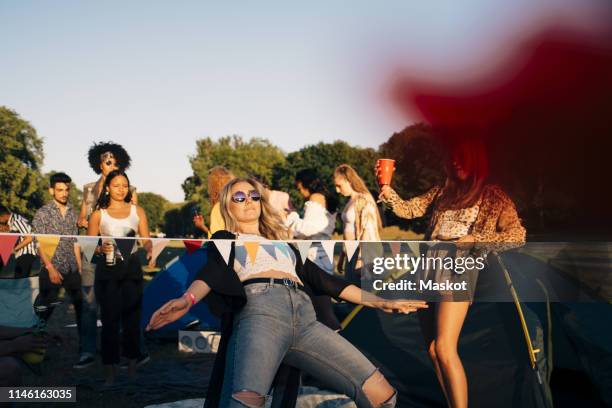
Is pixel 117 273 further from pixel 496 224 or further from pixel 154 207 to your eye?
pixel 154 207

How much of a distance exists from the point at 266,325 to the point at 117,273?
306cm

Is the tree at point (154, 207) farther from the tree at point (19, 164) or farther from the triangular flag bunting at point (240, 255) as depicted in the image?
the triangular flag bunting at point (240, 255)

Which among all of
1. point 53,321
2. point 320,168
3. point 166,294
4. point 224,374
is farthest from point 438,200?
point 320,168

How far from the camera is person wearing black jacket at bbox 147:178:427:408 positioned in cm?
326

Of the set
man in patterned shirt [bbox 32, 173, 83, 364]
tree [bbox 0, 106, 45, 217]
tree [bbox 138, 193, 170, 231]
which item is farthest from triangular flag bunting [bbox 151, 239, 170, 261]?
tree [bbox 138, 193, 170, 231]

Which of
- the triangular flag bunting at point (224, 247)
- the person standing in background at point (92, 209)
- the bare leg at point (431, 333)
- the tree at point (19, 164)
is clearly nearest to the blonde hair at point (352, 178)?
the person standing in background at point (92, 209)

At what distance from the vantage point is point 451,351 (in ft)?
14.2

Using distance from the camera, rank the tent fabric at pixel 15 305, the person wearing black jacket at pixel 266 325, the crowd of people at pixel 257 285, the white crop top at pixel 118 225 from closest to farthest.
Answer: the person wearing black jacket at pixel 266 325, the crowd of people at pixel 257 285, the tent fabric at pixel 15 305, the white crop top at pixel 118 225

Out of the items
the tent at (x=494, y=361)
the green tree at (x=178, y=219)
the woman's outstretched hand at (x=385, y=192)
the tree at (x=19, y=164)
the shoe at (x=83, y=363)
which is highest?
the tree at (x=19, y=164)

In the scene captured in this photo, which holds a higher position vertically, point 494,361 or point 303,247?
point 303,247

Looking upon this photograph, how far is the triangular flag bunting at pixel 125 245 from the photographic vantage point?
5.75m

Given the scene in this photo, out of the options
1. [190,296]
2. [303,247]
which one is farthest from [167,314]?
[303,247]

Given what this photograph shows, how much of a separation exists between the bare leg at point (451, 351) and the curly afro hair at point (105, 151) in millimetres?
4218

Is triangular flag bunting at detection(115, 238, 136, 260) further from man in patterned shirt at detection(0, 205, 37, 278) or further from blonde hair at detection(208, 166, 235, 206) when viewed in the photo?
man in patterned shirt at detection(0, 205, 37, 278)
